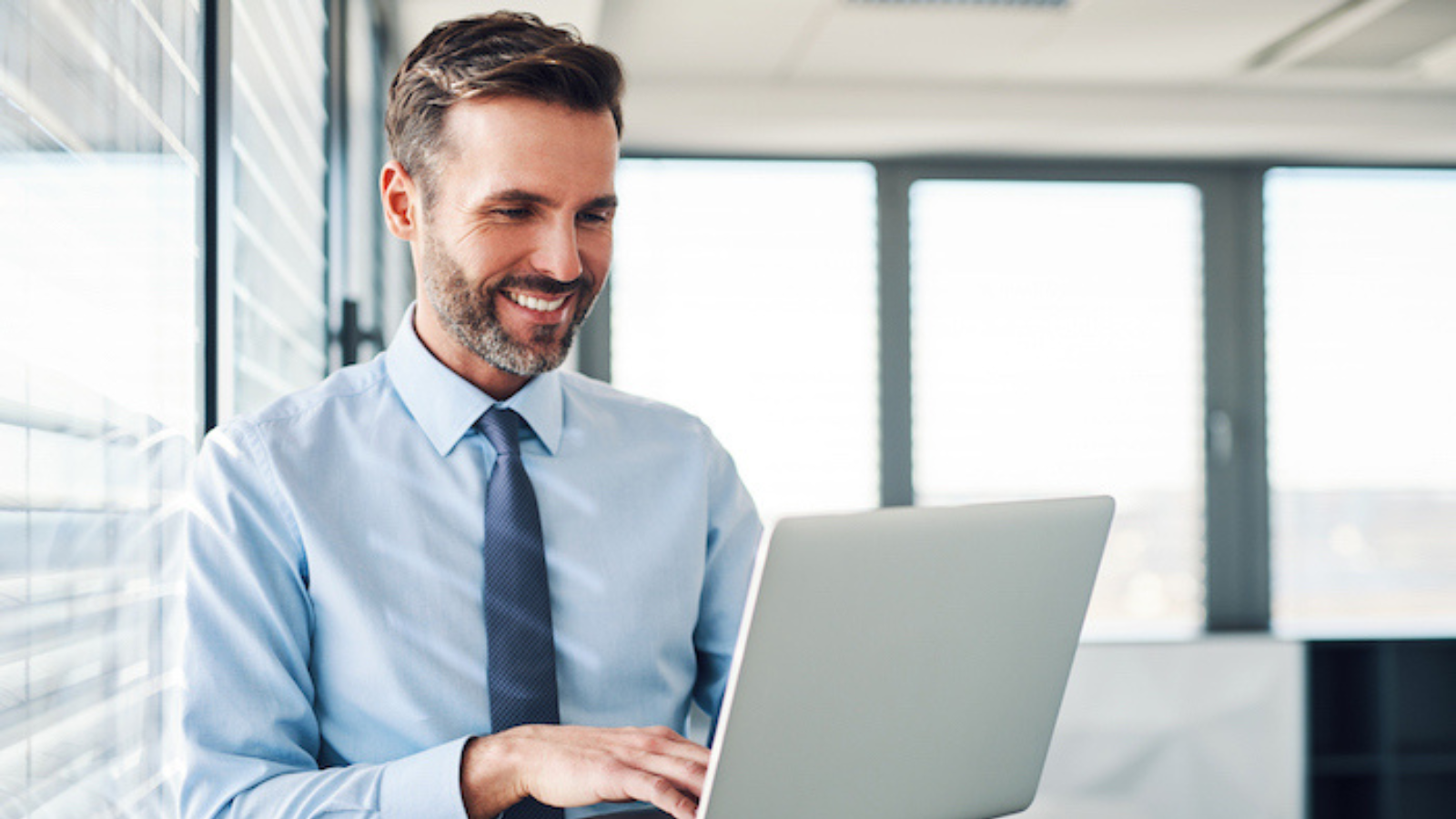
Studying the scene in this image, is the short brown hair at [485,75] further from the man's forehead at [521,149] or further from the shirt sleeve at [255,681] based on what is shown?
the shirt sleeve at [255,681]

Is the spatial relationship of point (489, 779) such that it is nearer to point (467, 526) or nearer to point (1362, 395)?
point (467, 526)

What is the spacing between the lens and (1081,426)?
12.4 feet

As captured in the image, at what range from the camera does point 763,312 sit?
12.0ft

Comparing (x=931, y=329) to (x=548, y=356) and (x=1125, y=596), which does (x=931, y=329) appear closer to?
(x=1125, y=596)

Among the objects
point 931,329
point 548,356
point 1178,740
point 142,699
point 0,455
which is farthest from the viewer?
point 931,329

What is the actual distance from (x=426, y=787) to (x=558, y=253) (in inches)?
17.9

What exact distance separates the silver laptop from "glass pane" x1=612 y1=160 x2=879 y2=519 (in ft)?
9.04

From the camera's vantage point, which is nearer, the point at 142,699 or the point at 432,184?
the point at 142,699

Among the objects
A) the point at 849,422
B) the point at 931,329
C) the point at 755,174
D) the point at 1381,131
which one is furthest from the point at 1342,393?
the point at 755,174

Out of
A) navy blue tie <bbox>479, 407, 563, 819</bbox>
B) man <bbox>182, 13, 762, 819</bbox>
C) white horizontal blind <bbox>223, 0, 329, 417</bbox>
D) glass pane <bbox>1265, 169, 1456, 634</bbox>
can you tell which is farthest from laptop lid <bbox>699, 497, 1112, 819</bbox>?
glass pane <bbox>1265, 169, 1456, 634</bbox>

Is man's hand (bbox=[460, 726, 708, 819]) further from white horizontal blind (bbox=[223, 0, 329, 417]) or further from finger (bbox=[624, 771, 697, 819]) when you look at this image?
white horizontal blind (bbox=[223, 0, 329, 417])

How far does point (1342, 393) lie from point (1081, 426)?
0.90 meters

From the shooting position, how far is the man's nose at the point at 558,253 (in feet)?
3.36

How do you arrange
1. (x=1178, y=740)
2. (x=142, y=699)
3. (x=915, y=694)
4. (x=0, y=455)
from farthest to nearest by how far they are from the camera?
(x=1178, y=740) < (x=142, y=699) < (x=915, y=694) < (x=0, y=455)
